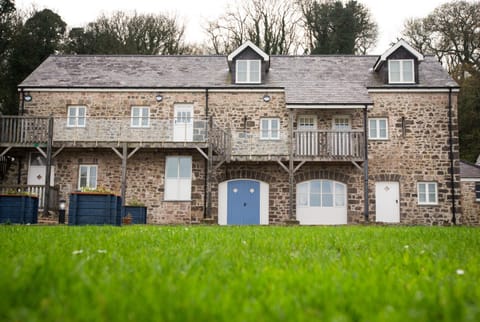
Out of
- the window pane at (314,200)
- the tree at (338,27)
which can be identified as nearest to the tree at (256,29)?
the tree at (338,27)

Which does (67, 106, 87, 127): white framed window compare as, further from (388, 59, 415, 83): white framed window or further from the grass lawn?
the grass lawn

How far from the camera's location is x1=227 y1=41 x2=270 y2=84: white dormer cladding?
71.3 ft

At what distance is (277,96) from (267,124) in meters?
1.37

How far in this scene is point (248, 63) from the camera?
22.0 meters

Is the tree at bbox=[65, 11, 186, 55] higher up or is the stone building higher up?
the tree at bbox=[65, 11, 186, 55]

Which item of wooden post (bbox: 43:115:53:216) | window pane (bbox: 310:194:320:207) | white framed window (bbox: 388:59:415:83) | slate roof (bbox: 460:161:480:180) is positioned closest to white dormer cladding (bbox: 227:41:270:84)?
white framed window (bbox: 388:59:415:83)

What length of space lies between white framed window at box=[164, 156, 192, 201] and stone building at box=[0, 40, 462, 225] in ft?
0.14

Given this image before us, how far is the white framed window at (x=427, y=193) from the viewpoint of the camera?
20312 millimetres


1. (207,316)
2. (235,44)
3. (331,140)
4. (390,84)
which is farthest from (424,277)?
(235,44)

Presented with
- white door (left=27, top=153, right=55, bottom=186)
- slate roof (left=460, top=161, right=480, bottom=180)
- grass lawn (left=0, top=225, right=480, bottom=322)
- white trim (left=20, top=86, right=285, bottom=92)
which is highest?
white trim (left=20, top=86, right=285, bottom=92)

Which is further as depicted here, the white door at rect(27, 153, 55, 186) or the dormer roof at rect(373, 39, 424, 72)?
the dormer roof at rect(373, 39, 424, 72)

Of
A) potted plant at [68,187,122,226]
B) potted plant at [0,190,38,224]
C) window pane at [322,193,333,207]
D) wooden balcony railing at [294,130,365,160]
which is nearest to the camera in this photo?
potted plant at [68,187,122,226]

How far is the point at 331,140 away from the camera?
19.6 meters

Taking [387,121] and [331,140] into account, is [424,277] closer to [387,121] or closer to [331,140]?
[331,140]
